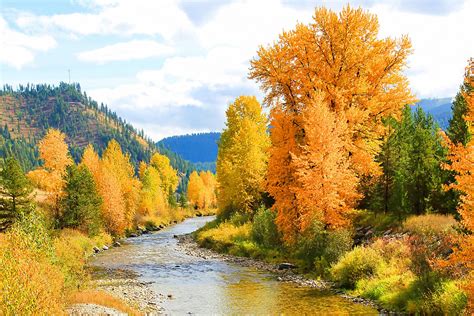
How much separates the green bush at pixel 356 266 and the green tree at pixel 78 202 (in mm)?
35900

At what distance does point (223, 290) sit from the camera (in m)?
28.6

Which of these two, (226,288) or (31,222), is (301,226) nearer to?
(226,288)

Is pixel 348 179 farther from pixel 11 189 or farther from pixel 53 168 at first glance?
pixel 53 168

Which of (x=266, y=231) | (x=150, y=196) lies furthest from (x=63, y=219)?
(x=150, y=196)

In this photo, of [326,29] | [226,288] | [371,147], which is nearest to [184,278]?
[226,288]

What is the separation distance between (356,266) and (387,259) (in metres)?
2.01

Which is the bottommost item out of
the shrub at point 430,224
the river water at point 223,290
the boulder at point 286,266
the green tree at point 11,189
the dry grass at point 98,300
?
the river water at point 223,290

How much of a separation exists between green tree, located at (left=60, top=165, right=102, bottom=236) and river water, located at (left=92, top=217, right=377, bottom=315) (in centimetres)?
1196

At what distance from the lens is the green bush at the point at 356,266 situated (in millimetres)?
27047

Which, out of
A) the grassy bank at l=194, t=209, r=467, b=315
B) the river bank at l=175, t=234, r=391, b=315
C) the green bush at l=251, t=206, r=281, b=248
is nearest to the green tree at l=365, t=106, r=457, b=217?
the grassy bank at l=194, t=209, r=467, b=315

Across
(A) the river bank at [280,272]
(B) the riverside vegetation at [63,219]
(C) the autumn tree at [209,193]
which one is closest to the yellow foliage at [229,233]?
(A) the river bank at [280,272]

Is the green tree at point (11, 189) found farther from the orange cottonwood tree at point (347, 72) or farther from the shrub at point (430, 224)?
the shrub at point (430, 224)

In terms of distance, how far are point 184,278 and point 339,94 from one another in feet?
59.2

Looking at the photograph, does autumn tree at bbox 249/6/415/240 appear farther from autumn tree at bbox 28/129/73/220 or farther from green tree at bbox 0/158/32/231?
autumn tree at bbox 28/129/73/220
